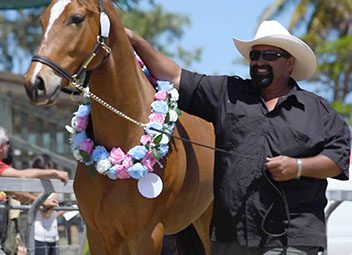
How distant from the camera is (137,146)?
5.89 metres

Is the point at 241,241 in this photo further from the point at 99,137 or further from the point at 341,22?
the point at 341,22

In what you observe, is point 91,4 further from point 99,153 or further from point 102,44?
point 99,153

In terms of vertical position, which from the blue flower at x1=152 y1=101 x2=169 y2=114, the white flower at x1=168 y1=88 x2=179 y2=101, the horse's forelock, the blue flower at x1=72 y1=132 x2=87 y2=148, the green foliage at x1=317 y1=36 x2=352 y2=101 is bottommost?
the blue flower at x1=72 y1=132 x2=87 y2=148

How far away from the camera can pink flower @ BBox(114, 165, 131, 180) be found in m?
5.70

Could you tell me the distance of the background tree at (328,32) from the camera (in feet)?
91.4

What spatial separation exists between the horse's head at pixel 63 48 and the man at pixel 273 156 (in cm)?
83

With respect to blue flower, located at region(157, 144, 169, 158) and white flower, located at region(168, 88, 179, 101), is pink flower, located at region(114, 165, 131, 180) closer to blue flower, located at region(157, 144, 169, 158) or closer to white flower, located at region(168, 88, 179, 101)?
blue flower, located at region(157, 144, 169, 158)

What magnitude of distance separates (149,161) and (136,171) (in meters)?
0.15

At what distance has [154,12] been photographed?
118 feet

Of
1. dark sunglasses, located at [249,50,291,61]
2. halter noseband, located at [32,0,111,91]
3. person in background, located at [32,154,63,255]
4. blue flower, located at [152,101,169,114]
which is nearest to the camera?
halter noseband, located at [32,0,111,91]

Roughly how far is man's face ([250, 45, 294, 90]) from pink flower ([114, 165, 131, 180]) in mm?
939

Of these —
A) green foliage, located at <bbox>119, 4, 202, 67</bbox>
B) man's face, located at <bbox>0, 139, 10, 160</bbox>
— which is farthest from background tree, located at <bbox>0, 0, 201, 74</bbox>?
man's face, located at <bbox>0, 139, 10, 160</bbox>

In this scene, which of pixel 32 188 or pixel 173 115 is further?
pixel 32 188

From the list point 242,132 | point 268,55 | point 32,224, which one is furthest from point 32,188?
point 268,55
